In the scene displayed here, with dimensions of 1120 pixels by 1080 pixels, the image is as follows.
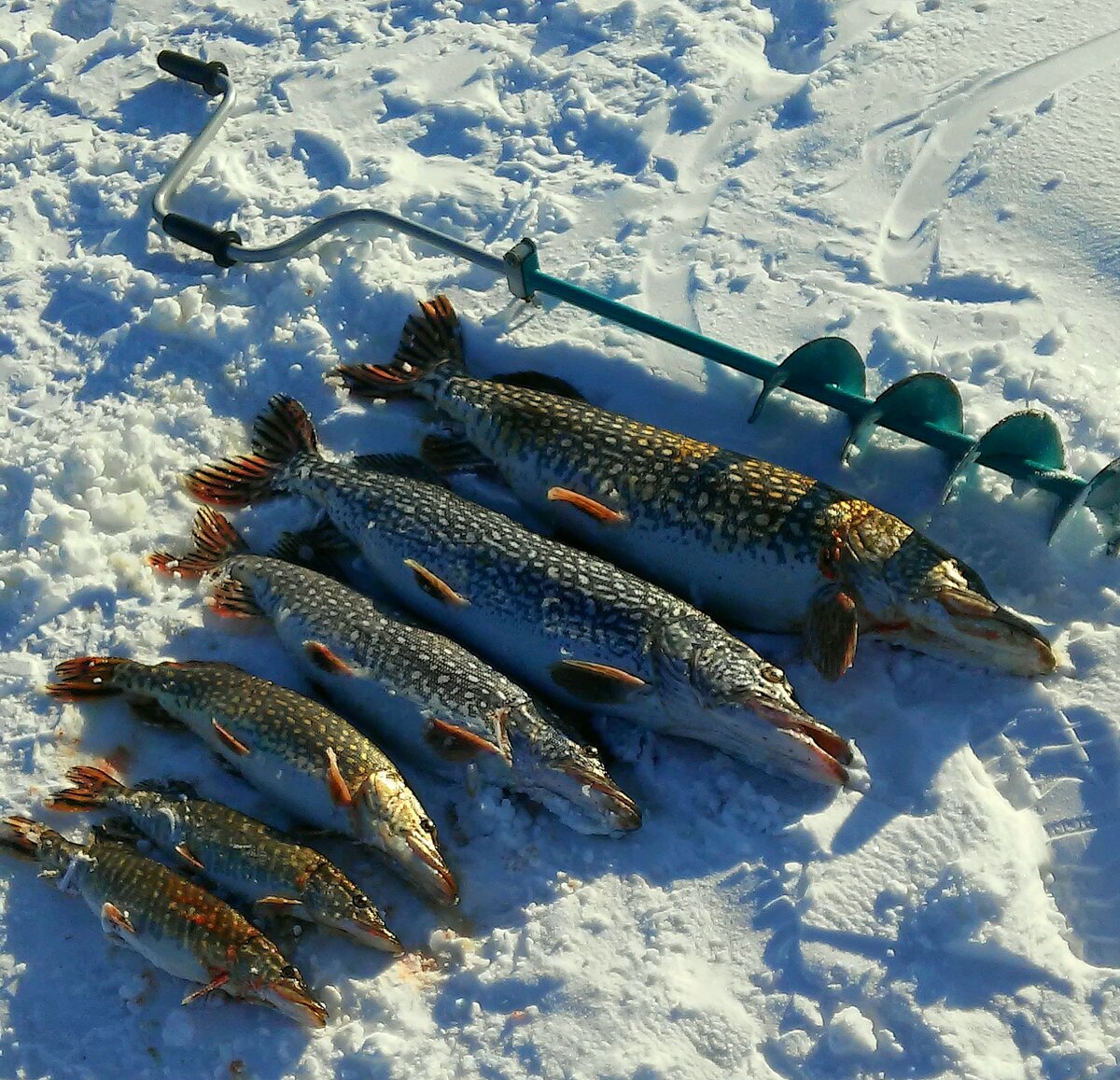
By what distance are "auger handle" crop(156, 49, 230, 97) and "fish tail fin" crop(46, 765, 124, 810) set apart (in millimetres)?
4217

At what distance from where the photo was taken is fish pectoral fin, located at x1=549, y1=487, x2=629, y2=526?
4.82 metres

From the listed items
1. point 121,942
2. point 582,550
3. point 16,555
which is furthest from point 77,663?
point 582,550

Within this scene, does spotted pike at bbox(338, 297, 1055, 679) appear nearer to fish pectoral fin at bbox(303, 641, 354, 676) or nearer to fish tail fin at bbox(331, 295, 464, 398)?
fish tail fin at bbox(331, 295, 464, 398)

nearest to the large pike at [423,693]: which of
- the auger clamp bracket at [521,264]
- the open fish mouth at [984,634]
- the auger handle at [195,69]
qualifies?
the open fish mouth at [984,634]

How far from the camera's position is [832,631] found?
4.53 meters

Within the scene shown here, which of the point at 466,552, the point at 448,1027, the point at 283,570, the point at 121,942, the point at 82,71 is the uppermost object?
the point at 82,71

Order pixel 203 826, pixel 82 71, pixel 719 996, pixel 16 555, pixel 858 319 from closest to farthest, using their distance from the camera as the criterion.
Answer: pixel 719 996, pixel 203 826, pixel 16 555, pixel 858 319, pixel 82 71

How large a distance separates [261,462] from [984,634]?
10.3 ft

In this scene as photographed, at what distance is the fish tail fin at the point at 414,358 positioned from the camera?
219 inches

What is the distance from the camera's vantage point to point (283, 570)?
16.2ft

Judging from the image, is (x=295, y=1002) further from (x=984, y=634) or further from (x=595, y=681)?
(x=984, y=634)

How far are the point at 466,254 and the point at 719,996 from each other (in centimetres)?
358

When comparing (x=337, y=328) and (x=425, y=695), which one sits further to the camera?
(x=337, y=328)

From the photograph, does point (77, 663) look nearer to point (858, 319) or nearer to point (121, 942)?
point (121, 942)
